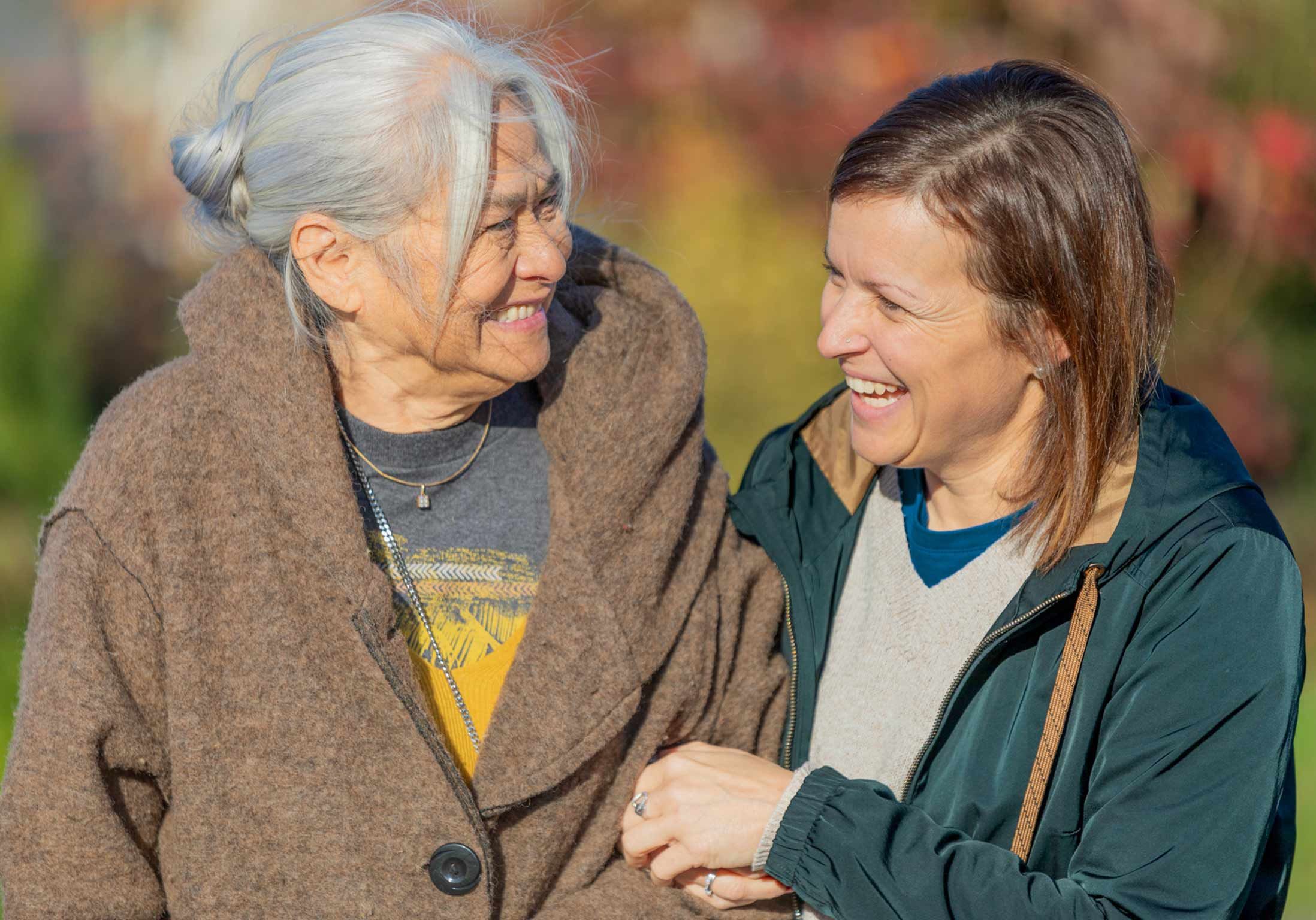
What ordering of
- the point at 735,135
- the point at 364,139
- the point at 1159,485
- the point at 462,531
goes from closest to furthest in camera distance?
the point at 1159,485 < the point at 364,139 < the point at 462,531 < the point at 735,135

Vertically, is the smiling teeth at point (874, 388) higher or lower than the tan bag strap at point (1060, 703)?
higher

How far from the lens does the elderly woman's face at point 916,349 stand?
1.91 m

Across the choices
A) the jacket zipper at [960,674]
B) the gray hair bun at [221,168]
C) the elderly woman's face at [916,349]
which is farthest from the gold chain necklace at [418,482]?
the jacket zipper at [960,674]

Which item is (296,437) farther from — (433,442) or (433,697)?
(433,697)

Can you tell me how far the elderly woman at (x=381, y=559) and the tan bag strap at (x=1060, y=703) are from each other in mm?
559

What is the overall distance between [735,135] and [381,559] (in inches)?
138

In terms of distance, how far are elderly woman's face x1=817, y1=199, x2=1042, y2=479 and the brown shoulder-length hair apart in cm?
3

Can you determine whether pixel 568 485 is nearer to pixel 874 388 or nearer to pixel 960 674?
pixel 874 388

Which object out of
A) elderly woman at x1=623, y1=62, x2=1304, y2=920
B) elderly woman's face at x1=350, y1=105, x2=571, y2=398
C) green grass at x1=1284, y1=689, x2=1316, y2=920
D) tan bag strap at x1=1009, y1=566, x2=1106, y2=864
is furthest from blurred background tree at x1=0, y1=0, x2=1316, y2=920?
tan bag strap at x1=1009, y1=566, x2=1106, y2=864

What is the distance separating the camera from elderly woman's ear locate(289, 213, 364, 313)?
200cm

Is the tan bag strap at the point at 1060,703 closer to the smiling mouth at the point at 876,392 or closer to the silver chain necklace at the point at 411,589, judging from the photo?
the smiling mouth at the point at 876,392

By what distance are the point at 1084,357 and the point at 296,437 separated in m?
1.21

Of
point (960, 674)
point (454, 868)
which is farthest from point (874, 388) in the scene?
point (454, 868)

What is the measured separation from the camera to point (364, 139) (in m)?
1.93
